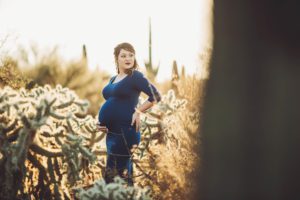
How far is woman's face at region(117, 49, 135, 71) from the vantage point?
14.9 feet

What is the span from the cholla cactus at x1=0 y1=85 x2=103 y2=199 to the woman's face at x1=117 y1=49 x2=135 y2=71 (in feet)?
2.73

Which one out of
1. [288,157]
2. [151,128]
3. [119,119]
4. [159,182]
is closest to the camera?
[288,157]

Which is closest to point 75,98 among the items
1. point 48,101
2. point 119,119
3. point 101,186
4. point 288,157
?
point 48,101

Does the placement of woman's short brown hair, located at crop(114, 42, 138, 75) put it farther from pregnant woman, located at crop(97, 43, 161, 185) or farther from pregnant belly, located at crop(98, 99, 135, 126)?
pregnant belly, located at crop(98, 99, 135, 126)

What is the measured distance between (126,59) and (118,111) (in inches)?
20.4

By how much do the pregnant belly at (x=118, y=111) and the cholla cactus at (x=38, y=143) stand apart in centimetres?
48

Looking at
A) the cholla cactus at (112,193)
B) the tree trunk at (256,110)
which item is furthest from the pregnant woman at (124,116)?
the tree trunk at (256,110)

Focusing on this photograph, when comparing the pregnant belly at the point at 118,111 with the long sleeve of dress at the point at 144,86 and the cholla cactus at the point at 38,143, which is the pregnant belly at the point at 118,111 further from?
the cholla cactus at the point at 38,143

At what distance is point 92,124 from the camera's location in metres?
4.57

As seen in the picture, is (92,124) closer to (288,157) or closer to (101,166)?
(101,166)

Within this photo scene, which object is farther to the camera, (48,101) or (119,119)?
(119,119)

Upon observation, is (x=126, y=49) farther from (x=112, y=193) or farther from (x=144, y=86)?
(x=112, y=193)

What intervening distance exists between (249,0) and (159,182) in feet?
5.22

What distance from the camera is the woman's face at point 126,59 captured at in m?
4.54
